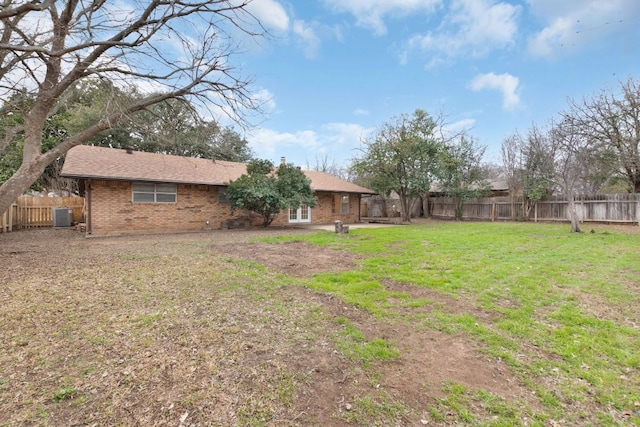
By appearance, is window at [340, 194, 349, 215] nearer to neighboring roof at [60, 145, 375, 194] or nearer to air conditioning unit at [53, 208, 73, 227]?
neighboring roof at [60, 145, 375, 194]

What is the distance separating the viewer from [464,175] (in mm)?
20188

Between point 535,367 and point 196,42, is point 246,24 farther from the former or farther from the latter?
point 535,367

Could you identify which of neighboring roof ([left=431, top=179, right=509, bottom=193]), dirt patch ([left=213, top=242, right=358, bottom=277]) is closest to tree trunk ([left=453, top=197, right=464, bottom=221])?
neighboring roof ([left=431, top=179, right=509, bottom=193])

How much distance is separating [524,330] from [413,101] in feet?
56.4

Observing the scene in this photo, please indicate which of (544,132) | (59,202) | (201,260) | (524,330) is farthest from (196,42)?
(544,132)

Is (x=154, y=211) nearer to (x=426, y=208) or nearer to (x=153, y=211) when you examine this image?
(x=153, y=211)

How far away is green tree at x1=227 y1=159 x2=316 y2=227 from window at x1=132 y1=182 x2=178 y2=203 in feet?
7.99

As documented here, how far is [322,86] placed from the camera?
14.8 metres

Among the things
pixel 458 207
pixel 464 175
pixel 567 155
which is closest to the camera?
pixel 567 155

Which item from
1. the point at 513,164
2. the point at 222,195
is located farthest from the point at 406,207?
the point at 222,195

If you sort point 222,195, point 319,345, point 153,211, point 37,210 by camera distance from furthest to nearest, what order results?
point 222,195
point 37,210
point 153,211
point 319,345

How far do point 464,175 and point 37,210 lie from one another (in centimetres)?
2497

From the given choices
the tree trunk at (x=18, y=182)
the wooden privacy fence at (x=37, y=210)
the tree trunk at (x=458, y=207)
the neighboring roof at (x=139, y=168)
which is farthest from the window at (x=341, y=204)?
the tree trunk at (x=18, y=182)

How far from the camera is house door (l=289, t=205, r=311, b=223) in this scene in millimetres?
17020
